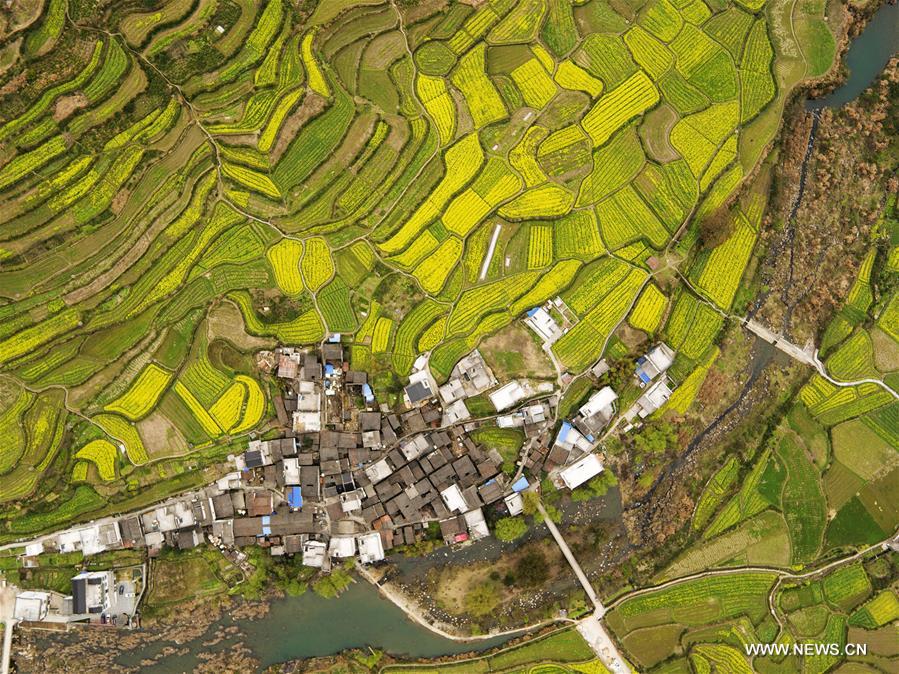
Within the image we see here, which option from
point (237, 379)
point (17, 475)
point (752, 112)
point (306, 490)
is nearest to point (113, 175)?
point (237, 379)

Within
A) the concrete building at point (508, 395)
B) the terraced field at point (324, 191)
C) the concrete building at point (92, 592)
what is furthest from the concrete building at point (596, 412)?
the concrete building at point (92, 592)

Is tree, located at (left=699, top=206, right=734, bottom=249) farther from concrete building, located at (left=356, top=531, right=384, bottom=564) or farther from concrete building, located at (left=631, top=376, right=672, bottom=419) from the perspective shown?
concrete building, located at (left=356, top=531, right=384, bottom=564)

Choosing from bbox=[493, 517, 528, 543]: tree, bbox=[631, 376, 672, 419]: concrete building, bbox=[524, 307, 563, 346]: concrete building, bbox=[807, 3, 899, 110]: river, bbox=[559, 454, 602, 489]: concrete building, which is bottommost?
bbox=[493, 517, 528, 543]: tree

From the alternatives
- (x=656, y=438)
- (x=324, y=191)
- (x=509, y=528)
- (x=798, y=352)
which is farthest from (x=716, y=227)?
(x=324, y=191)

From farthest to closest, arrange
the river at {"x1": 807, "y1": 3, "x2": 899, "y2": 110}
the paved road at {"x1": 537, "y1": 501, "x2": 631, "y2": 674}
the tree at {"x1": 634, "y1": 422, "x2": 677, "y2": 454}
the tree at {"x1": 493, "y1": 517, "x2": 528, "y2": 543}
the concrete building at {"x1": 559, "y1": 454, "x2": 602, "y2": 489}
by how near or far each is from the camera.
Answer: the river at {"x1": 807, "y1": 3, "x2": 899, "y2": 110} → the paved road at {"x1": 537, "y1": 501, "x2": 631, "y2": 674} → the tree at {"x1": 634, "y1": 422, "x2": 677, "y2": 454} → the concrete building at {"x1": 559, "y1": 454, "x2": 602, "y2": 489} → the tree at {"x1": 493, "y1": 517, "x2": 528, "y2": 543}

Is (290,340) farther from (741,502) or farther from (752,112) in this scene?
(752,112)

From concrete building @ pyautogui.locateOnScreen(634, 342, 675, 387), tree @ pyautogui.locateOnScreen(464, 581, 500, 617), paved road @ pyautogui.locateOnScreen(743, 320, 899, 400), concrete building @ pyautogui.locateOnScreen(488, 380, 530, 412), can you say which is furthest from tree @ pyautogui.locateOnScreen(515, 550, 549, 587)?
paved road @ pyautogui.locateOnScreen(743, 320, 899, 400)
